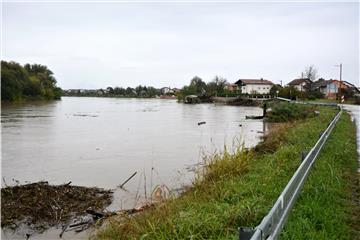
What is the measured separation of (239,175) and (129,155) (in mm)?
9236

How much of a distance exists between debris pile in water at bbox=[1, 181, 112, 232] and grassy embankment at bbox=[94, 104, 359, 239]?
75.0 inches

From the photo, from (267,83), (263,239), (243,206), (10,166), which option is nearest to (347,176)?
(243,206)

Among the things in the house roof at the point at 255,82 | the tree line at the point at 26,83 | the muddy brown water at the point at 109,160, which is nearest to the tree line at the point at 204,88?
the house roof at the point at 255,82

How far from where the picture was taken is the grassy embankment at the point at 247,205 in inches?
193

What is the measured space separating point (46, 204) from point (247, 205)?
211 inches

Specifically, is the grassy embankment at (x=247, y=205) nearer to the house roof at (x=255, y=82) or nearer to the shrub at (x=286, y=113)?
the shrub at (x=286, y=113)

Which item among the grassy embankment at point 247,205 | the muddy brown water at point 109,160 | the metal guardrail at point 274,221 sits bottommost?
the muddy brown water at point 109,160

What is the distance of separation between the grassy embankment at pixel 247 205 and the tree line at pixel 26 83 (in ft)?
236

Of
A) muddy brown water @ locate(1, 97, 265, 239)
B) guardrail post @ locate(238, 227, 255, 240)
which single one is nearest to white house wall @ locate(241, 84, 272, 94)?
muddy brown water @ locate(1, 97, 265, 239)

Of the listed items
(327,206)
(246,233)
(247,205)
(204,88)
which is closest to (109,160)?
(247,205)

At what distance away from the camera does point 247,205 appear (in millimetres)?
5516

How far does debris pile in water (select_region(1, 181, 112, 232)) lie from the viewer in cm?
814

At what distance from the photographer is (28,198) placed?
364 inches

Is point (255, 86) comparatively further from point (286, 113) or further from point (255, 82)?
point (286, 113)
